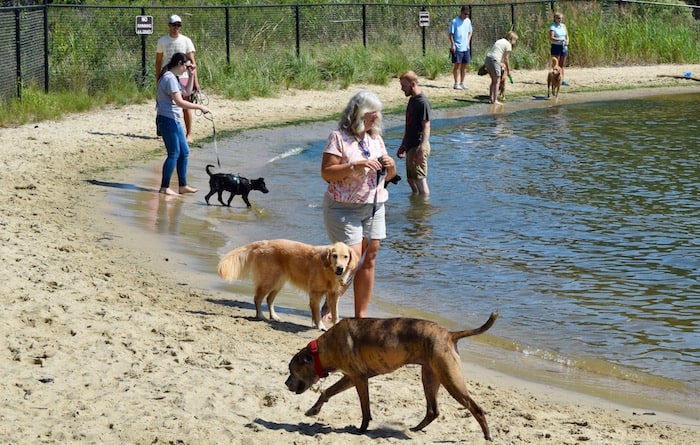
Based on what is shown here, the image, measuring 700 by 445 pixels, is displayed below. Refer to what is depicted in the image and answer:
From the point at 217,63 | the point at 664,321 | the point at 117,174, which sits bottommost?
the point at 664,321

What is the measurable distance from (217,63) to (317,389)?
20.1m

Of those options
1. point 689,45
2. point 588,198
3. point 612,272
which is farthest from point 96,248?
point 689,45

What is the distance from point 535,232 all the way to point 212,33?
17.1 m

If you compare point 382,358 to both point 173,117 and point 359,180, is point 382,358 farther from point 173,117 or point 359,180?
point 173,117

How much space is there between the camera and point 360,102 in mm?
8125

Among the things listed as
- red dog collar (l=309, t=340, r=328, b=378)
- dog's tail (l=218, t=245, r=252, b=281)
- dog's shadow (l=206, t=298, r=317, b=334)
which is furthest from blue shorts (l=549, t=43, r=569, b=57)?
red dog collar (l=309, t=340, r=328, b=378)

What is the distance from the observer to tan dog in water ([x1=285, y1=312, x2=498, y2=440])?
6.42m

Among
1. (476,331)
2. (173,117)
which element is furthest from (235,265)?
(173,117)

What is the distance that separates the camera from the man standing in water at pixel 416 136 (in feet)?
43.2

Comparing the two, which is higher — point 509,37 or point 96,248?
point 509,37

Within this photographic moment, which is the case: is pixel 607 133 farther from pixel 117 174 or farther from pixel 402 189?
pixel 117 174

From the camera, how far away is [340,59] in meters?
28.5

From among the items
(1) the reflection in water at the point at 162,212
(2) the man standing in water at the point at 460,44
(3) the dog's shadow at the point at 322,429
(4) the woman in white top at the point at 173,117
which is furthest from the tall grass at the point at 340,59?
(3) the dog's shadow at the point at 322,429

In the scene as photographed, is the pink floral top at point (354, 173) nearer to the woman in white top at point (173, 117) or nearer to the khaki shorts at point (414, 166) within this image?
the woman in white top at point (173, 117)
